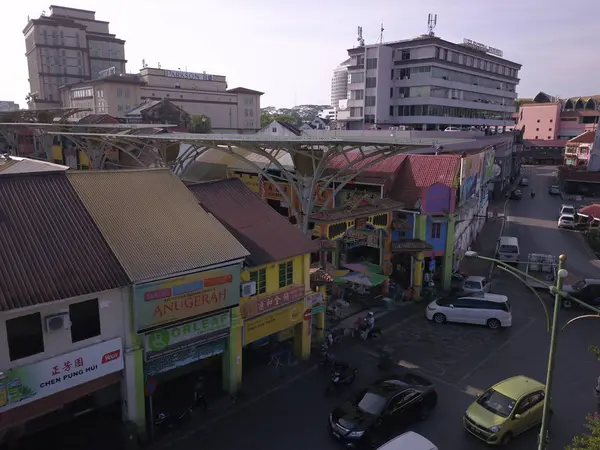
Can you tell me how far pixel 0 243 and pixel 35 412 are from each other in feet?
15.4

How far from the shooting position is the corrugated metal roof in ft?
47.4

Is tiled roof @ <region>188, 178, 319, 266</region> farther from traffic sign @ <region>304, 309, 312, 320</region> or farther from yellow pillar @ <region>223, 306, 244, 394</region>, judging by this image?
traffic sign @ <region>304, 309, 312, 320</region>

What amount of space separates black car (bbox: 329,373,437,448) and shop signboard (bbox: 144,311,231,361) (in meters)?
4.81

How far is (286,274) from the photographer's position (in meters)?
19.1

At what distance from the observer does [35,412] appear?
12.5 meters

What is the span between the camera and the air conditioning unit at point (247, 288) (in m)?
16.9

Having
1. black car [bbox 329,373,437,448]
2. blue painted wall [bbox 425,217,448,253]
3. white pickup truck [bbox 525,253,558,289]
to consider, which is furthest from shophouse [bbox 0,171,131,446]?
white pickup truck [bbox 525,253,558,289]

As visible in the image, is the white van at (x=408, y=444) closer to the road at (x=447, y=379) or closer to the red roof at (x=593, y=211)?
the road at (x=447, y=379)

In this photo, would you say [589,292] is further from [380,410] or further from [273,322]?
[273,322]

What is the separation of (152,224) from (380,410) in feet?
32.0

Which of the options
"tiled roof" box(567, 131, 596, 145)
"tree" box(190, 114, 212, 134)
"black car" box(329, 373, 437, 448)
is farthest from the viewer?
"tree" box(190, 114, 212, 134)

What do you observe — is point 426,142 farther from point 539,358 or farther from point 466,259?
point 466,259

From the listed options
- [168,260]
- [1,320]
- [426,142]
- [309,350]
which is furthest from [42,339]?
[426,142]

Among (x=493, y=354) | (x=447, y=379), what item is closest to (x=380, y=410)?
(x=447, y=379)
